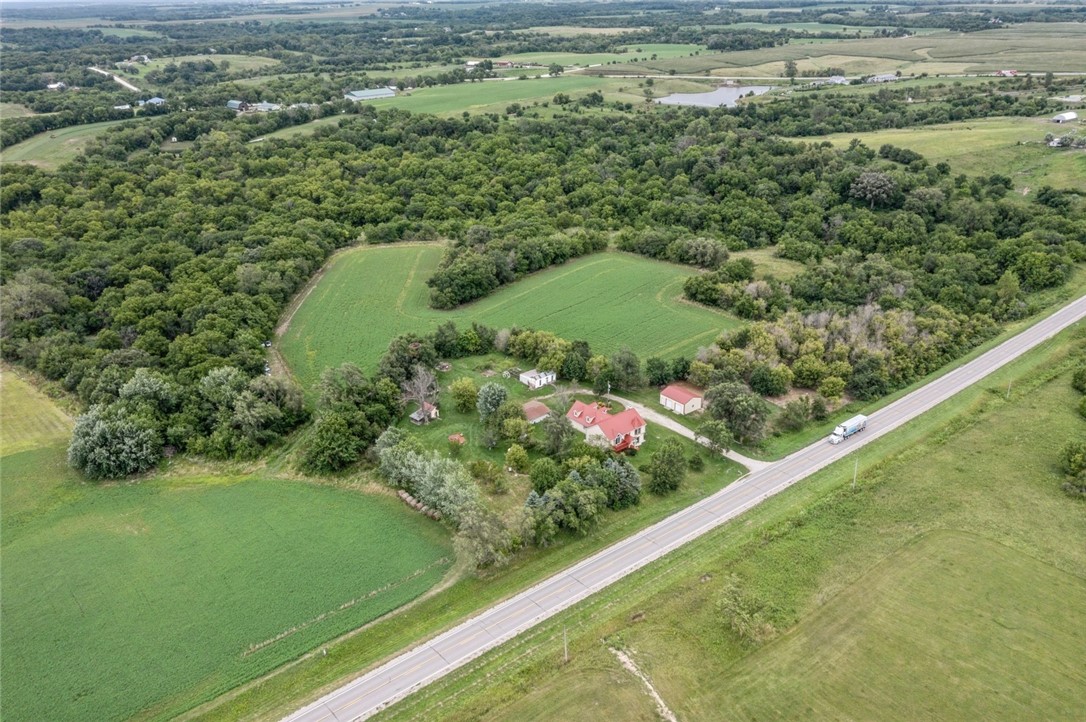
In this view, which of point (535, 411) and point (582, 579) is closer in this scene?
point (582, 579)

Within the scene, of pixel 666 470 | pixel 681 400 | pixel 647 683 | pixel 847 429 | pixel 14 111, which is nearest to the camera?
pixel 647 683

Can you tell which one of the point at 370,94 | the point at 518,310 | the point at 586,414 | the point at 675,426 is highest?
the point at 370,94

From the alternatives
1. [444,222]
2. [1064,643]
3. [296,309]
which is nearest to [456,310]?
[296,309]

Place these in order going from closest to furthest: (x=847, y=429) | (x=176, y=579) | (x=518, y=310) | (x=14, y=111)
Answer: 1. (x=176, y=579)
2. (x=847, y=429)
3. (x=518, y=310)
4. (x=14, y=111)

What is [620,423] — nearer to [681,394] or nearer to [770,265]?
[681,394]

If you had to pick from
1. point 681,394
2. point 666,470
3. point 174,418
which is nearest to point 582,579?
point 666,470
